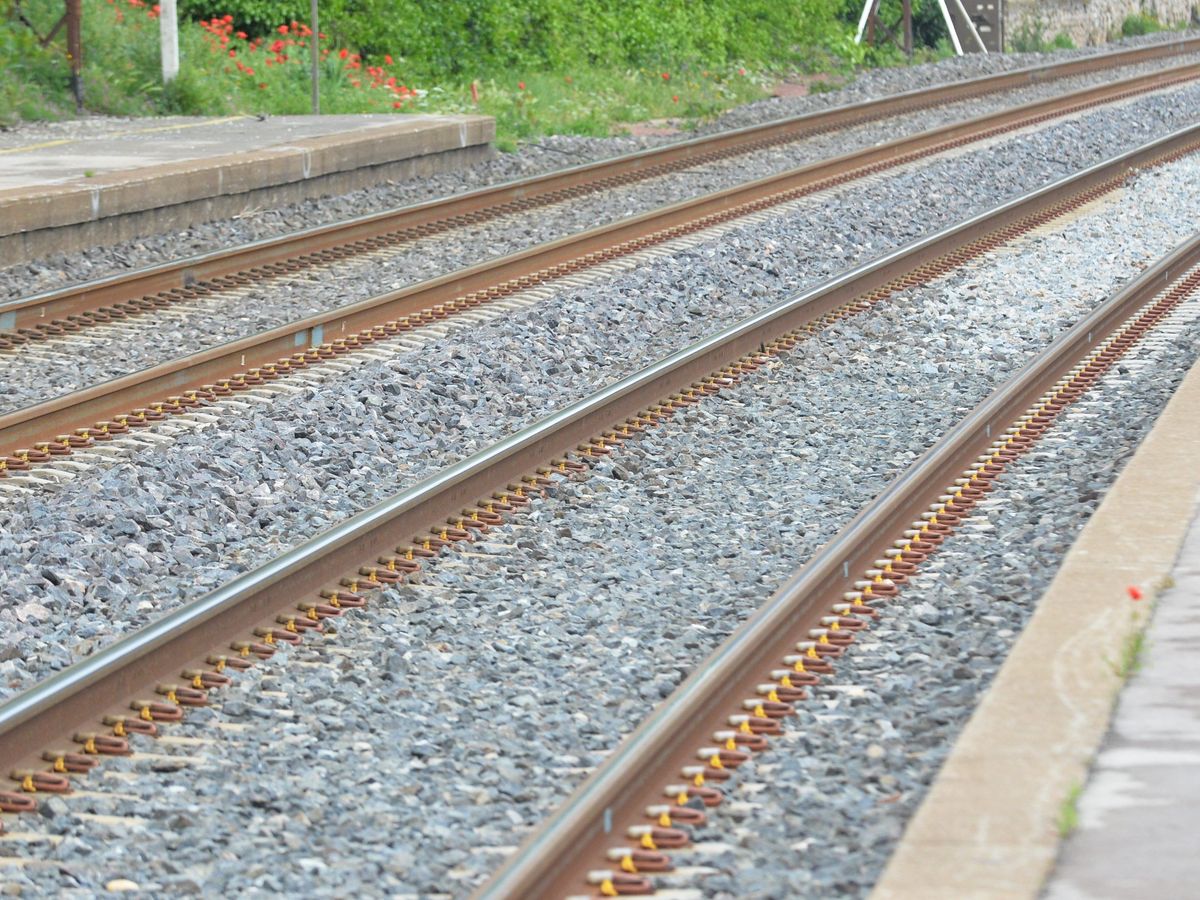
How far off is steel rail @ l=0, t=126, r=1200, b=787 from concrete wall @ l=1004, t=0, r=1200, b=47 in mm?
23388

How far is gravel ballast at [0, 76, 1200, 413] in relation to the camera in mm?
10023

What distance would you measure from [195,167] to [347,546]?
8285 millimetres

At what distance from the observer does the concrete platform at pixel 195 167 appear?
12781 millimetres

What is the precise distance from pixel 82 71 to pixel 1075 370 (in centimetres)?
1337

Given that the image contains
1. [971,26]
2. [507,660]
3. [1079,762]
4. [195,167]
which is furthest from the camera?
[971,26]

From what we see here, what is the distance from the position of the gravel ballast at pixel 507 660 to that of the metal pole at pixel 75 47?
37.8ft

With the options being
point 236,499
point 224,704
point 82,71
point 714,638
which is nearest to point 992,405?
point 714,638

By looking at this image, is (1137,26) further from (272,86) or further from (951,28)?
(272,86)

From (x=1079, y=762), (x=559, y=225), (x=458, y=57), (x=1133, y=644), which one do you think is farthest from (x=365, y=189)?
(x=1079, y=762)

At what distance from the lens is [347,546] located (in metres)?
6.72

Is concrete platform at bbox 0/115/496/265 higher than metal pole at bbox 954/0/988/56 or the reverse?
the reverse

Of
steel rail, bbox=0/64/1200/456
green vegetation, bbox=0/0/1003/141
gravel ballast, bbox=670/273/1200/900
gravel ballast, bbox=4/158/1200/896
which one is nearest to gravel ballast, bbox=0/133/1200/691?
gravel ballast, bbox=4/158/1200/896

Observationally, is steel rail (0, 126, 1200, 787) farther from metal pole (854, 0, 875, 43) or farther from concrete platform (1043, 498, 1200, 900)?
metal pole (854, 0, 875, 43)

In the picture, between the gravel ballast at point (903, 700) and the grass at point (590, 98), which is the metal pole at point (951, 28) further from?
the gravel ballast at point (903, 700)
